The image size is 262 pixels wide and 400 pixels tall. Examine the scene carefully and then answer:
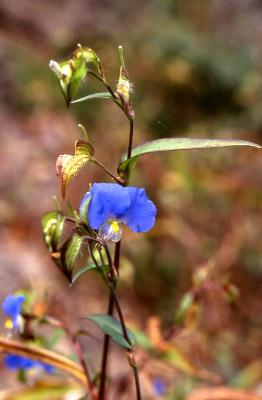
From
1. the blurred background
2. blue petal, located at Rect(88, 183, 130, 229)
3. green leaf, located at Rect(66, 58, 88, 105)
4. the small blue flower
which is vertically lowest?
blue petal, located at Rect(88, 183, 130, 229)

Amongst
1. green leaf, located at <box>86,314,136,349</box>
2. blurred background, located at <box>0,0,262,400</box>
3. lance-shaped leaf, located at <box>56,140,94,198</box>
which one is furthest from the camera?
blurred background, located at <box>0,0,262,400</box>

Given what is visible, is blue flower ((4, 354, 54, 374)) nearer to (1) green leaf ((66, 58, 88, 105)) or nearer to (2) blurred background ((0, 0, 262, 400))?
(2) blurred background ((0, 0, 262, 400))

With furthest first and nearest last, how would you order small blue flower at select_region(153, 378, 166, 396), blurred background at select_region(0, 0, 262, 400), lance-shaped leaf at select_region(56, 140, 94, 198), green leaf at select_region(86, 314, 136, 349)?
1. blurred background at select_region(0, 0, 262, 400)
2. small blue flower at select_region(153, 378, 166, 396)
3. green leaf at select_region(86, 314, 136, 349)
4. lance-shaped leaf at select_region(56, 140, 94, 198)

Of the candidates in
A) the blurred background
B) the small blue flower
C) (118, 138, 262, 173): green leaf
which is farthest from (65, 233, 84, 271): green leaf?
the small blue flower

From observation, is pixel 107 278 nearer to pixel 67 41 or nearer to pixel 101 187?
pixel 101 187

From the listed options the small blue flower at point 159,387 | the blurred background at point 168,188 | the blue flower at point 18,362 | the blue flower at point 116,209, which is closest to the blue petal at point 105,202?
the blue flower at point 116,209

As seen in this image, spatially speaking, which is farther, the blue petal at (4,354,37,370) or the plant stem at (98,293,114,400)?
the blue petal at (4,354,37,370)

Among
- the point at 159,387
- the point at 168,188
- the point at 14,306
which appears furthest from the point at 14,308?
the point at 168,188

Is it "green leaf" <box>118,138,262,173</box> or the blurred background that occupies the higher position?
the blurred background
